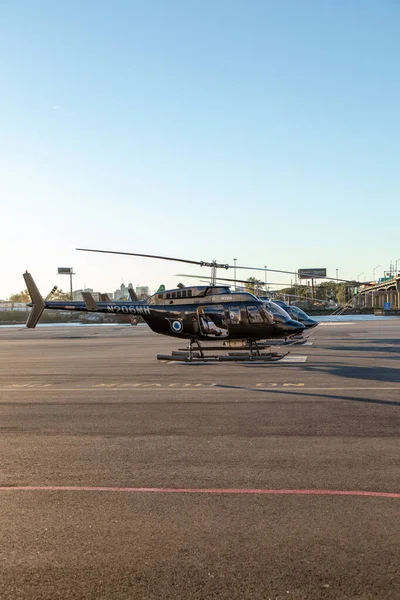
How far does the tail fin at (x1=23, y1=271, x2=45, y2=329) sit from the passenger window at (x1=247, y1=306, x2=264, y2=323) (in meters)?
11.8

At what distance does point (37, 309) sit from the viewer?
31.8m

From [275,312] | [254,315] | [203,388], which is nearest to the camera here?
[203,388]

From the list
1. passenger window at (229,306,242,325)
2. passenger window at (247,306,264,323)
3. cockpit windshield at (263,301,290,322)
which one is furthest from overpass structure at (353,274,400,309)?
passenger window at (229,306,242,325)

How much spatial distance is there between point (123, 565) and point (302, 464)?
13.2ft

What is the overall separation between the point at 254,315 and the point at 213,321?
5.92 feet

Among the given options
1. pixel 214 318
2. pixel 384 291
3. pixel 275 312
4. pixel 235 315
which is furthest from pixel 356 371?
pixel 384 291

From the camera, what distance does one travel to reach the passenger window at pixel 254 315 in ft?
83.9

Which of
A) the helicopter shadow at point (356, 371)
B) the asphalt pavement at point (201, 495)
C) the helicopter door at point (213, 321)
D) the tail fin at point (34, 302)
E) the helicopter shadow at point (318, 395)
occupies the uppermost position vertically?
the tail fin at point (34, 302)

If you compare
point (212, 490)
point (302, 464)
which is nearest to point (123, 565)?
point (212, 490)

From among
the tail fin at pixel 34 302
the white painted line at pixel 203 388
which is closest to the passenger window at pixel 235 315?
the white painted line at pixel 203 388

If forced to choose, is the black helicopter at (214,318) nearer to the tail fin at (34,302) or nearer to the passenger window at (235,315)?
the passenger window at (235,315)

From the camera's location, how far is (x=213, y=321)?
85.7 feet

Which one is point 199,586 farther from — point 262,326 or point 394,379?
point 262,326

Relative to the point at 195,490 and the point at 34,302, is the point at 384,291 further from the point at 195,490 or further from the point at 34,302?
the point at 195,490
